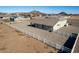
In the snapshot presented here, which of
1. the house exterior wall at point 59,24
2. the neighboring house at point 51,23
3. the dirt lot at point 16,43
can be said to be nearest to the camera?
the dirt lot at point 16,43

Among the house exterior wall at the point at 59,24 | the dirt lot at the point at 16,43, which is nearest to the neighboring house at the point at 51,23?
the house exterior wall at the point at 59,24

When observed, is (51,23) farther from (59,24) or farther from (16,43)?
(16,43)

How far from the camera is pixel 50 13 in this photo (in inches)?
205

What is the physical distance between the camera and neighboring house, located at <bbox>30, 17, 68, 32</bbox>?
5.77m

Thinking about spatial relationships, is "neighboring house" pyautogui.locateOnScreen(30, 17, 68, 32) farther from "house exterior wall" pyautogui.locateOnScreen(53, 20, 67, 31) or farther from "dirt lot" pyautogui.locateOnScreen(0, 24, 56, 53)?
"dirt lot" pyautogui.locateOnScreen(0, 24, 56, 53)

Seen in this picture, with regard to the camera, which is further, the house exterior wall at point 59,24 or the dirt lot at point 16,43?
the house exterior wall at point 59,24

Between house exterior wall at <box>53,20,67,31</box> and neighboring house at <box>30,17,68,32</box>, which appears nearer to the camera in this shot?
neighboring house at <box>30,17,68,32</box>

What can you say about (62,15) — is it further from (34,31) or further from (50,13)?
(34,31)

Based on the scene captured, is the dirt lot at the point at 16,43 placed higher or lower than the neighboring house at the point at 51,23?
lower

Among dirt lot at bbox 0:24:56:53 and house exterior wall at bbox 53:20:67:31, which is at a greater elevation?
house exterior wall at bbox 53:20:67:31

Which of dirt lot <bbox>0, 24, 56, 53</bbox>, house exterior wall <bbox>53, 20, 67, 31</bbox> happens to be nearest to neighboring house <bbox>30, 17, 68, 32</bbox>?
house exterior wall <bbox>53, 20, 67, 31</bbox>

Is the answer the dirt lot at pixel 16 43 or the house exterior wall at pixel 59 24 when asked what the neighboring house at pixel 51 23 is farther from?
the dirt lot at pixel 16 43

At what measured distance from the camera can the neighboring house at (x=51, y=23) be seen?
5.77 metres

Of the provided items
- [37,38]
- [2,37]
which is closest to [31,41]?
[37,38]
